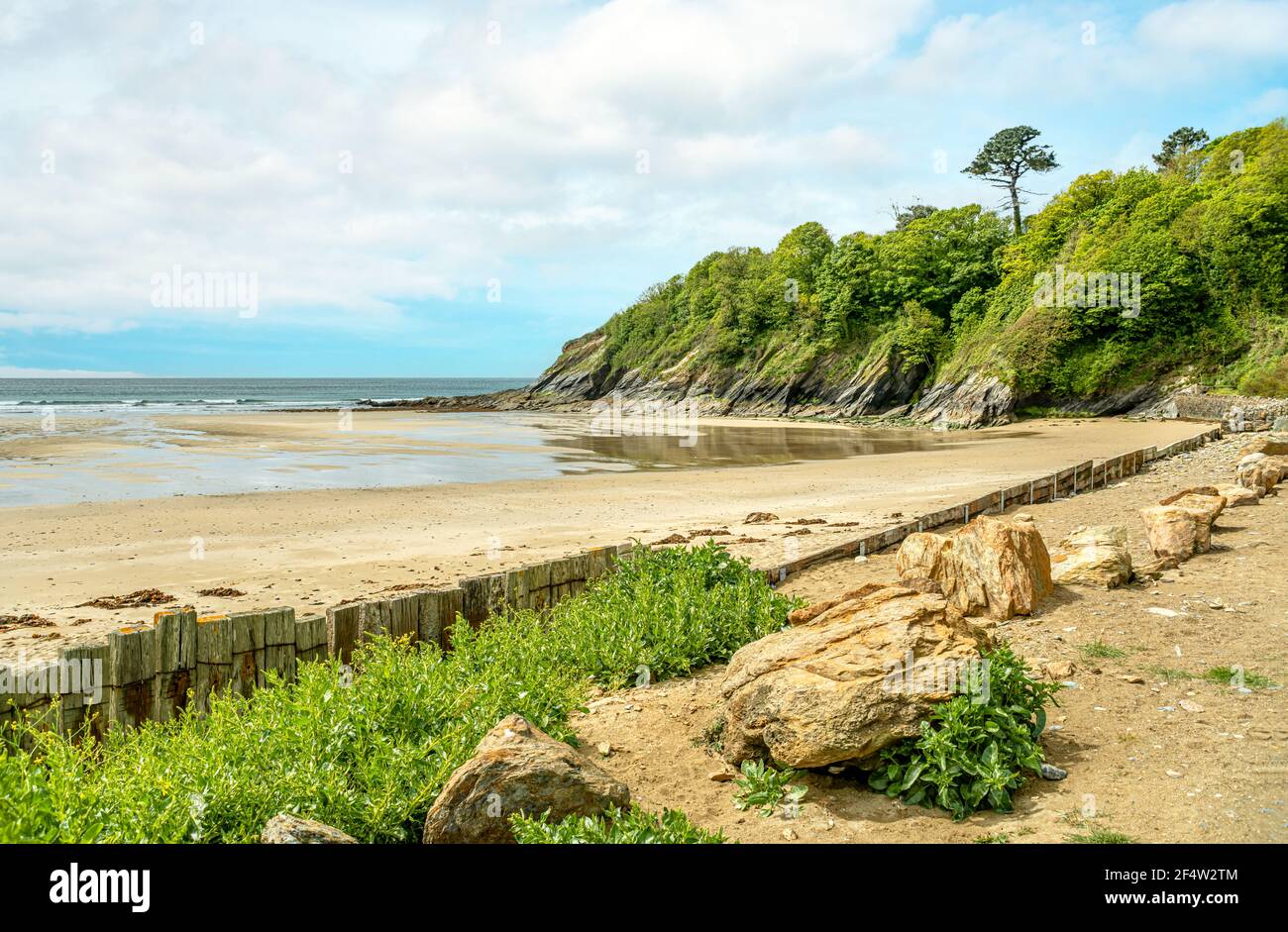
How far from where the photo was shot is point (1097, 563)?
8.27 meters

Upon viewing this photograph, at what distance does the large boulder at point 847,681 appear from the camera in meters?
4.77

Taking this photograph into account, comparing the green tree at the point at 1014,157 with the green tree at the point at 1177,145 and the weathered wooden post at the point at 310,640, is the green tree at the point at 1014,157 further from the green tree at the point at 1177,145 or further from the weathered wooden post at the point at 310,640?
the weathered wooden post at the point at 310,640

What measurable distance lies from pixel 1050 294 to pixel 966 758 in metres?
59.4

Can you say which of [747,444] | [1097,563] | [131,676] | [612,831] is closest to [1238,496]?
[1097,563]

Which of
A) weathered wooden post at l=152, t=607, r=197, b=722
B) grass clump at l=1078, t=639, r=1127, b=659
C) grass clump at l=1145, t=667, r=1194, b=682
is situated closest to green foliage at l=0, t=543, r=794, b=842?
weathered wooden post at l=152, t=607, r=197, b=722

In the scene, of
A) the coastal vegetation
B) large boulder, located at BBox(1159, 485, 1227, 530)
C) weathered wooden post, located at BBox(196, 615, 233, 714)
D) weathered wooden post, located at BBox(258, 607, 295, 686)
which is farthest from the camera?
the coastal vegetation

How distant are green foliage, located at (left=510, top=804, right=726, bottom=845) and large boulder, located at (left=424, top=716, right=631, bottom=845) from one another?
0.09 metres

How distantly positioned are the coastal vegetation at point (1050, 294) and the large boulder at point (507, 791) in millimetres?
43659

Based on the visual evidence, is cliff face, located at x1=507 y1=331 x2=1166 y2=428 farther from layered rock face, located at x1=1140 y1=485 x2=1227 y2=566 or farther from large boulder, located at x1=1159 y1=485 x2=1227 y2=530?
layered rock face, located at x1=1140 y1=485 x2=1227 y2=566

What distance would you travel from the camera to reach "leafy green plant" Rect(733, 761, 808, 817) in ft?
15.6

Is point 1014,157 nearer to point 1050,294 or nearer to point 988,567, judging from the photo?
point 1050,294
